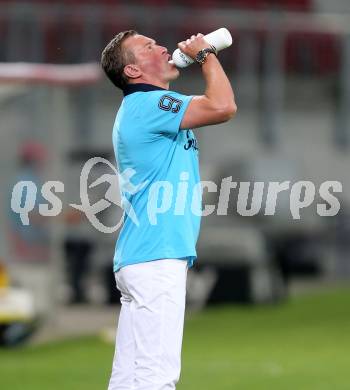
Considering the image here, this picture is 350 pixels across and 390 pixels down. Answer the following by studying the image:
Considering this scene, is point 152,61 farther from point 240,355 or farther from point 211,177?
point 211,177

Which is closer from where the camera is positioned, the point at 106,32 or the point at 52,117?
the point at 52,117

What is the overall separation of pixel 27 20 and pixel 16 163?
4542 millimetres

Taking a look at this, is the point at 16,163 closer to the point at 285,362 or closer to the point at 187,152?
the point at 285,362

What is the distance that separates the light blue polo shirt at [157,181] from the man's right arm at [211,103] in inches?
2.1

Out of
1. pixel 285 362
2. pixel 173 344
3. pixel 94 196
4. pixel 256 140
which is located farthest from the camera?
pixel 256 140

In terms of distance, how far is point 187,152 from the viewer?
7.54m

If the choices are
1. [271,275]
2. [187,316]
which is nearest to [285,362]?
[187,316]

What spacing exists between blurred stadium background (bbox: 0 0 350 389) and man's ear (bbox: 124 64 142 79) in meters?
5.43

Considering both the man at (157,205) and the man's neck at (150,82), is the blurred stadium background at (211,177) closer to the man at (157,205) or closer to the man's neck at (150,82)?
the man at (157,205)

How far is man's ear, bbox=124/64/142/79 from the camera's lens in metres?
7.61

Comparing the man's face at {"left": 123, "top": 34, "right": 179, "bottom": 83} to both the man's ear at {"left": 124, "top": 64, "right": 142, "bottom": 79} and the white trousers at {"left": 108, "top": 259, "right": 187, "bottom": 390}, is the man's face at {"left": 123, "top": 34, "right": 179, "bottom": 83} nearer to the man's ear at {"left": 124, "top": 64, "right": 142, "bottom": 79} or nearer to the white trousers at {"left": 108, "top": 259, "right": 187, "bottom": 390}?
the man's ear at {"left": 124, "top": 64, "right": 142, "bottom": 79}

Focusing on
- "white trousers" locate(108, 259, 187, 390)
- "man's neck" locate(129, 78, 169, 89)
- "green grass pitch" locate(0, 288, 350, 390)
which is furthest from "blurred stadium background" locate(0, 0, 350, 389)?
"man's neck" locate(129, 78, 169, 89)

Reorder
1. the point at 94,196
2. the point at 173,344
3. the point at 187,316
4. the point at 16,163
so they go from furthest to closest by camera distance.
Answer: the point at 187,316 < the point at 94,196 < the point at 16,163 < the point at 173,344

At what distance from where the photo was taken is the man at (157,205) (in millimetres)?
7348
